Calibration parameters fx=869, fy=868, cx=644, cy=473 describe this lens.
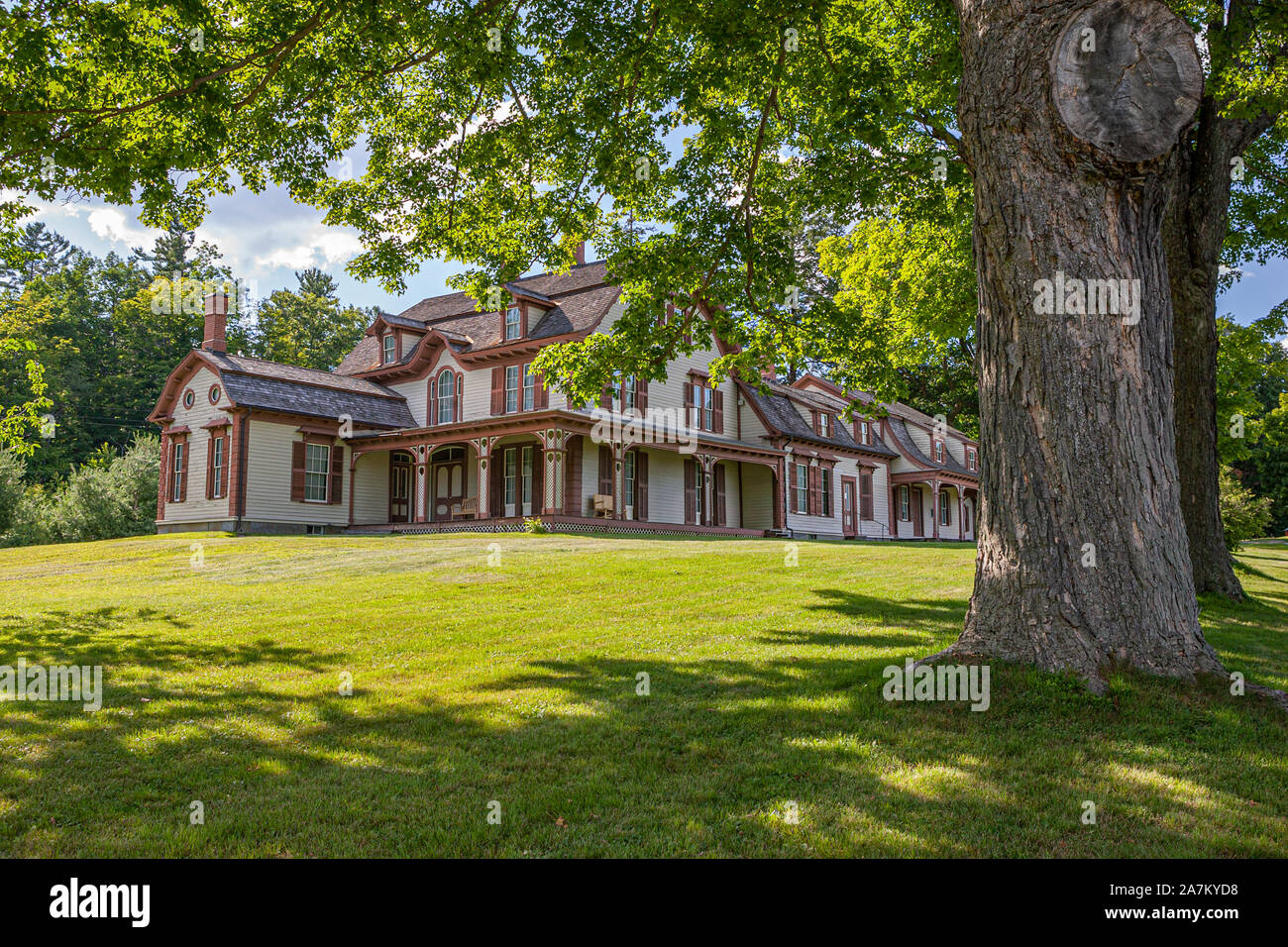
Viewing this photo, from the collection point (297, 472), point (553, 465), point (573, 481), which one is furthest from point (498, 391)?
point (297, 472)

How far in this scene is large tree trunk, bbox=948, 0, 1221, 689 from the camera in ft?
18.8

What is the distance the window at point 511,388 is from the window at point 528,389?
31 cm

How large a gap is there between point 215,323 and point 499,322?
33.7 ft

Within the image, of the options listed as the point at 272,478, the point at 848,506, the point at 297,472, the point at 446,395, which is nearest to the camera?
the point at 272,478

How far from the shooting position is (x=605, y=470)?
90.8 feet

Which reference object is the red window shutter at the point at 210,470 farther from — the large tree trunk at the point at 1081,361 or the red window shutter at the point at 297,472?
the large tree trunk at the point at 1081,361

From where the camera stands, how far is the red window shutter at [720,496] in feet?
105

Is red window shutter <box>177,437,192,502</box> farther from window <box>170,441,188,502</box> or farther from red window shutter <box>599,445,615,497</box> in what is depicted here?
red window shutter <box>599,445,615,497</box>

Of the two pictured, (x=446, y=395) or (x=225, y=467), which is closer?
(x=225, y=467)

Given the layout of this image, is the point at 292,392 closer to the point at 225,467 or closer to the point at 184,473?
the point at 225,467

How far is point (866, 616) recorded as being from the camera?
10.1m

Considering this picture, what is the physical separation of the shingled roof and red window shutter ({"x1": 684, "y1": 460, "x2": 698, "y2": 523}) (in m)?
9.75

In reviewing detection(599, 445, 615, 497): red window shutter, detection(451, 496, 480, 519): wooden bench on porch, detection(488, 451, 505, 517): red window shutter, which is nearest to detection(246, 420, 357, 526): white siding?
detection(451, 496, 480, 519): wooden bench on porch

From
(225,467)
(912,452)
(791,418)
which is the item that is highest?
(791,418)
